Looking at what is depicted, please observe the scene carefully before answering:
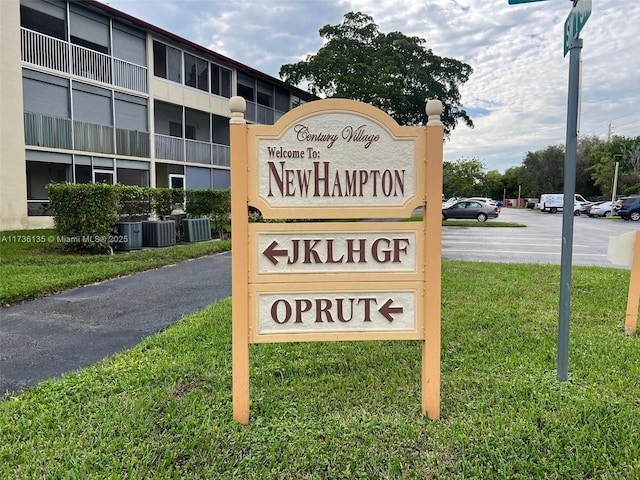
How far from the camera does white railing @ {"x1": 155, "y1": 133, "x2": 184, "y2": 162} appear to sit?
62.2ft

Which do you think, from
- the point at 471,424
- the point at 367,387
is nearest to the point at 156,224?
the point at 367,387

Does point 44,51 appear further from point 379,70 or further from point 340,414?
point 340,414

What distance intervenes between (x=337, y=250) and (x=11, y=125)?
15012 millimetres

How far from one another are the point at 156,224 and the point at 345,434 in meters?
10.4

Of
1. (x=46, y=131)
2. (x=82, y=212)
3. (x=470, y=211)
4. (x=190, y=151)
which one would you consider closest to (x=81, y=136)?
(x=46, y=131)

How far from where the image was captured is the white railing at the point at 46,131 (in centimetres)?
1409

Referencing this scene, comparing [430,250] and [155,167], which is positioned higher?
[155,167]

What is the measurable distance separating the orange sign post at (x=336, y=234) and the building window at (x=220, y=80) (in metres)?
21.4

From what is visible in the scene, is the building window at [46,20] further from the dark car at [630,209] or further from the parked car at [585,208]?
the parked car at [585,208]

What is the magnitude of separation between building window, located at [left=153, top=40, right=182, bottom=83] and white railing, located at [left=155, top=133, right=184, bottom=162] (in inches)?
107

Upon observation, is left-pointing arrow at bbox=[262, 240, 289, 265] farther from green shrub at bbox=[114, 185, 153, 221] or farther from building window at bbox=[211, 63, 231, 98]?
building window at bbox=[211, 63, 231, 98]

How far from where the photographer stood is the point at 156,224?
38.4 feet

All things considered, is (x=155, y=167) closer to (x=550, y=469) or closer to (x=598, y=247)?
(x=598, y=247)

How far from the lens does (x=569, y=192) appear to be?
9.89ft
